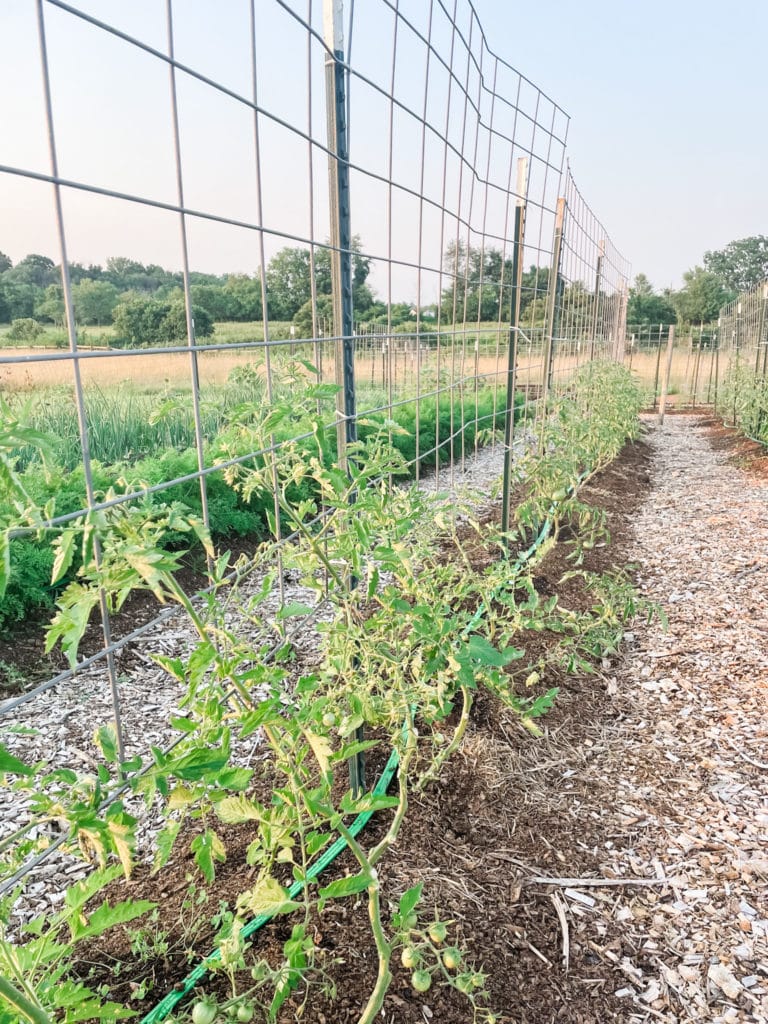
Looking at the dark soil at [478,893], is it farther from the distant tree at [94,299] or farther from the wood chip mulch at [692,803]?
the distant tree at [94,299]

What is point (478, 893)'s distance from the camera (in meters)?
1.62

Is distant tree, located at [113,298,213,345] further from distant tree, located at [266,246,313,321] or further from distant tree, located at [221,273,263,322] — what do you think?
distant tree, located at [266,246,313,321]

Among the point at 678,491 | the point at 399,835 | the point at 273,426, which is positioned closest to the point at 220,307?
the point at 273,426

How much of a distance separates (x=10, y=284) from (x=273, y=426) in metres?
1.38

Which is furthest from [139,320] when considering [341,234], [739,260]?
[739,260]

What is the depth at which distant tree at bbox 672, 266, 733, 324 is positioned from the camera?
38.1m

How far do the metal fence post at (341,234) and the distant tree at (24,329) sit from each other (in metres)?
1.01

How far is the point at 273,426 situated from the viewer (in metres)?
1.23

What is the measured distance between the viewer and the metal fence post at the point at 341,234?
1798mm

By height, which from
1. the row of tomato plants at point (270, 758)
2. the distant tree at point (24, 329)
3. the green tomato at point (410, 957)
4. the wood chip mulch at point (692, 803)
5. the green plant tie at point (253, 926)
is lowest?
the wood chip mulch at point (692, 803)

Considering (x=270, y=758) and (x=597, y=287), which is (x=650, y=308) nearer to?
(x=597, y=287)

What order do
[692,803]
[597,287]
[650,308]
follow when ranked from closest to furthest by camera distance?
[692,803]
[597,287]
[650,308]

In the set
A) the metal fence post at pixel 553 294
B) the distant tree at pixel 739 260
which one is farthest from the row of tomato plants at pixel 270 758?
the distant tree at pixel 739 260

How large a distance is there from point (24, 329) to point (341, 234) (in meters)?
1.21
